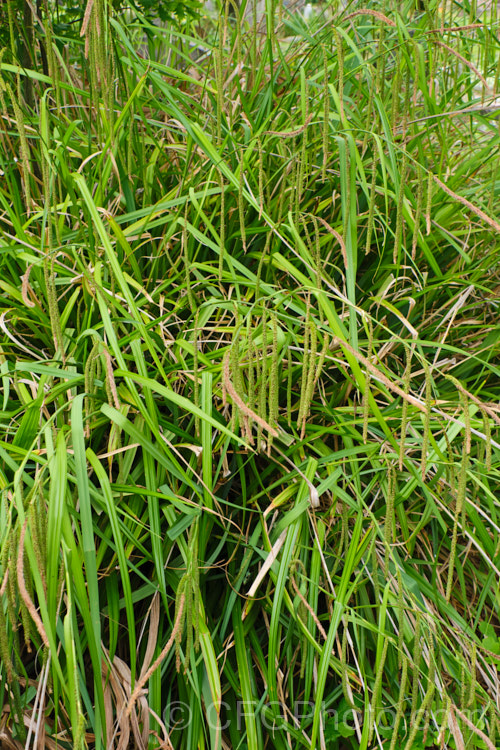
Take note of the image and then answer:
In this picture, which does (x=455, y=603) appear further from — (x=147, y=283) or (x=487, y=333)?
(x=147, y=283)

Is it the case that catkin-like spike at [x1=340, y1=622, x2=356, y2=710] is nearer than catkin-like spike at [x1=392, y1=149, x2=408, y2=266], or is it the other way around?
catkin-like spike at [x1=340, y1=622, x2=356, y2=710]

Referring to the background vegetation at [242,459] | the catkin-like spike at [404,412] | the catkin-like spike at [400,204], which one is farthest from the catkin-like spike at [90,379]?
the catkin-like spike at [400,204]

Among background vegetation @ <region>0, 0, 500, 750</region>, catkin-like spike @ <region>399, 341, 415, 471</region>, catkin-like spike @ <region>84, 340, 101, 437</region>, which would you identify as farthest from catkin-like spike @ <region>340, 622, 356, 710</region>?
catkin-like spike @ <region>84, 340, 101, 437</region>

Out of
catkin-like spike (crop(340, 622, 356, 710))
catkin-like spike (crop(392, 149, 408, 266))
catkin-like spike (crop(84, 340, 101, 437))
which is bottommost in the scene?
catkin-like spike (crop(340, 622, 356, 710))

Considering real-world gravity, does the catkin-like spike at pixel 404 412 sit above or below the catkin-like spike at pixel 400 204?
below

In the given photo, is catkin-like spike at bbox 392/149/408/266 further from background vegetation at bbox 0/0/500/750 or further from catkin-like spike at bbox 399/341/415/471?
catkin-like spike at bbox 399/341/415/471

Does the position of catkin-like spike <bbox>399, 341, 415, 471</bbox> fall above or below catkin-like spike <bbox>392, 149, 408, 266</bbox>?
below

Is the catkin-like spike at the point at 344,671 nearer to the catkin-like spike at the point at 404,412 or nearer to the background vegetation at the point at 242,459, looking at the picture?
the background vegetation at the point at 242,459

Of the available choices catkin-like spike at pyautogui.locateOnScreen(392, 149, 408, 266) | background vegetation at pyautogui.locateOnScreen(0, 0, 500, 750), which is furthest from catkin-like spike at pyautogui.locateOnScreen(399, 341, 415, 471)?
catkin-like spike at pyautogui.locateOnScreen(392, 149, 408, 266)
